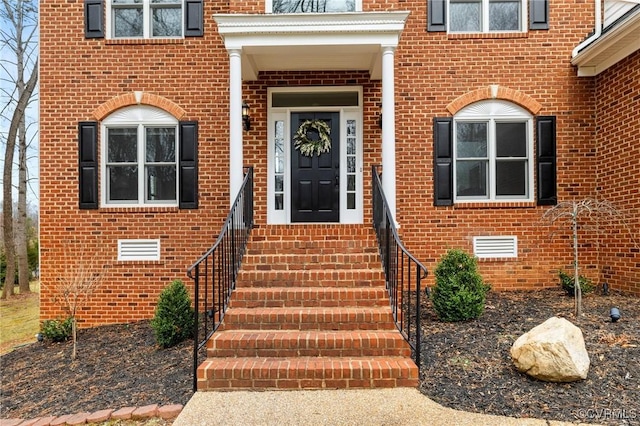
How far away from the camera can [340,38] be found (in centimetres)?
535

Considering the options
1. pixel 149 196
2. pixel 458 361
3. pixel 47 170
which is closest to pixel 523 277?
pixel 458 361

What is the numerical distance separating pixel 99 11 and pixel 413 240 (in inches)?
240

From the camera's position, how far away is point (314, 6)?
20.0ft

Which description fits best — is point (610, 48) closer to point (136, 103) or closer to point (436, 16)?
point (436, 16)

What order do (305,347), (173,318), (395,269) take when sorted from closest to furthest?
(305,347) → (395,269) → (173,318)

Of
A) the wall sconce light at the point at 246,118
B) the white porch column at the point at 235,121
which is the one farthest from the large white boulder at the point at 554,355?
the wall sconce light at the point at 246,118

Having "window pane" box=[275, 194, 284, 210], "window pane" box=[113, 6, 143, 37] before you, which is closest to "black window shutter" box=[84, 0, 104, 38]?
"window pane" box=[113, 6, 143, 37]

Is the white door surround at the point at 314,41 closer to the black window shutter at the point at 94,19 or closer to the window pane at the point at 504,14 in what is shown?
the window pane at the point at 504,14

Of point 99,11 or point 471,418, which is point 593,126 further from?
point 99,11

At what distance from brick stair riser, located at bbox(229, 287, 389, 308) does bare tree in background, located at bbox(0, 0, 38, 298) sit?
1098 cm

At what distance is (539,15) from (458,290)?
15.3ft

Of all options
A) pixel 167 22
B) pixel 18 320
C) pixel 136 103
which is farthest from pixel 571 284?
pixel 18 320

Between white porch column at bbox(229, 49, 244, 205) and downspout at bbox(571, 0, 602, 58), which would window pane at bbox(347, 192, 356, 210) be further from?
downspout at bbox(571, 0, 602, 58)

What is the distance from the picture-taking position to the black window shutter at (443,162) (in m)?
6.29
